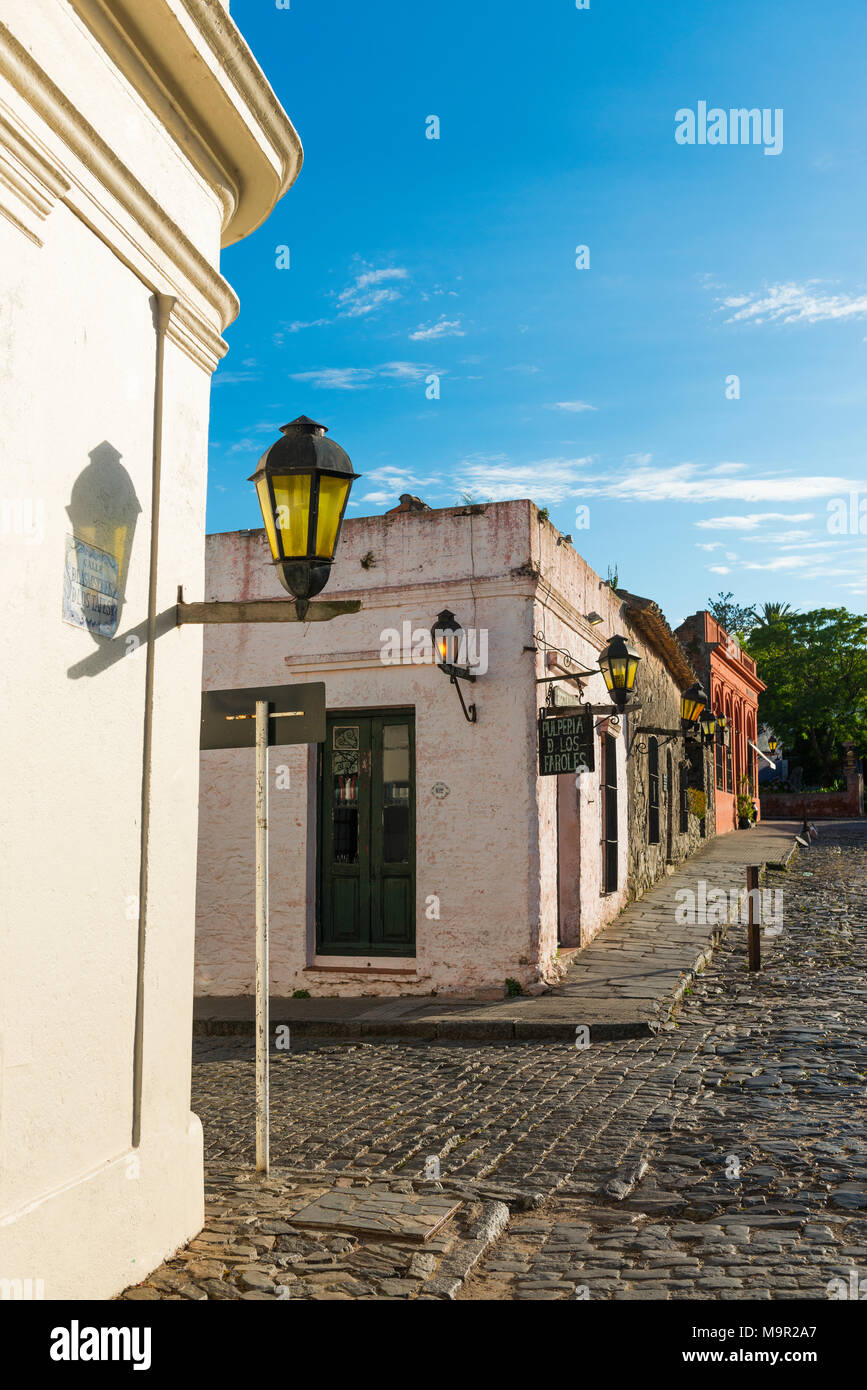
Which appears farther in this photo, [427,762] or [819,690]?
[819,690]

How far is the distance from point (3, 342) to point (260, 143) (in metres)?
1.96

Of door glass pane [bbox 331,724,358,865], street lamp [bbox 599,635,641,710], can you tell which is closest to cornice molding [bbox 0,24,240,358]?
door glass pane [bbox 331,724,358,865]

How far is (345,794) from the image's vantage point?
32.4 ft

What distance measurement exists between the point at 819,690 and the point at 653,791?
2739 cm

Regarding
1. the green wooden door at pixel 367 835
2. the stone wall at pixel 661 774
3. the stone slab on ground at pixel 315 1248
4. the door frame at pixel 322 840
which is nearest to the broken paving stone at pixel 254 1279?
the stone slab on ground at pixel 315 1248

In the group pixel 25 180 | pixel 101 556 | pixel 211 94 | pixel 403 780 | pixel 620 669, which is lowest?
pixel 403 780

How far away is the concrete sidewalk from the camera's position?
25.1 feet

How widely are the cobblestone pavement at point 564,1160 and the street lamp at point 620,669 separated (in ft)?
9.71

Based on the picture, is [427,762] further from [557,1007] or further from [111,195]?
[111,195]

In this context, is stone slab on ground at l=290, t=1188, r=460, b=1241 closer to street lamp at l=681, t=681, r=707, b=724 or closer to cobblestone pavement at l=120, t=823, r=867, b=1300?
cobblestone pavement at l=120, t=823, r=867, b=1300

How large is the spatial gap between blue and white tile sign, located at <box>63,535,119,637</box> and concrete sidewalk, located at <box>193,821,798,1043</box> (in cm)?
517

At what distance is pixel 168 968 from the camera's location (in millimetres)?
3762

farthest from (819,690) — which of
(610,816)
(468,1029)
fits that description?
(468,1029)
